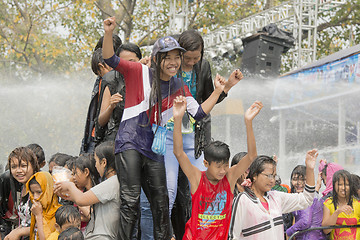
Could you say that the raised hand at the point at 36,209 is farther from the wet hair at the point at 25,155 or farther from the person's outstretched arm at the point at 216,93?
the person's outstretched arm at the point at 216,93

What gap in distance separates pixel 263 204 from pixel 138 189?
3.42ft

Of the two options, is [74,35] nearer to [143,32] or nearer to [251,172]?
[143,32]

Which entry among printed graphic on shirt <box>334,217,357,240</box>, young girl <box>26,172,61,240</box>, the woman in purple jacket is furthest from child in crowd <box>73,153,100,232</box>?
printed graphic on shirt <box>334,217,357,240</box>

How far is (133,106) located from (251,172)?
1.17m

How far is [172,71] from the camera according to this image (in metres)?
4.62

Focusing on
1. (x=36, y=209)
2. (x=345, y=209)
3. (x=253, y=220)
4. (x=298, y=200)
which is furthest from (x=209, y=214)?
(x=345, y=209)

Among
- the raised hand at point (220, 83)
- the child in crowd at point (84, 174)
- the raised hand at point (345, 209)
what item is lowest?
the raised hand at point (345, 209)

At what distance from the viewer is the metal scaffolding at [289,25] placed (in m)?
17.9

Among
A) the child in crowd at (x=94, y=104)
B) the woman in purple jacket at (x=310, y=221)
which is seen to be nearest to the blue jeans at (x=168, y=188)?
the child in crowd at (x=94, y=104)

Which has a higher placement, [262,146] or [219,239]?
[262,146]

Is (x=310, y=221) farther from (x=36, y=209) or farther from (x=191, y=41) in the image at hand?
(x=36, y=209)

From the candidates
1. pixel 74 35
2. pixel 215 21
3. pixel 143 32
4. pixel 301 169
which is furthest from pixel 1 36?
pixel 301 169

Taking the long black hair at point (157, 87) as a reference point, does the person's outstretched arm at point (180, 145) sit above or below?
below

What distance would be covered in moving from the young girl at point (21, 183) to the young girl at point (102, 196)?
0.72 meters
